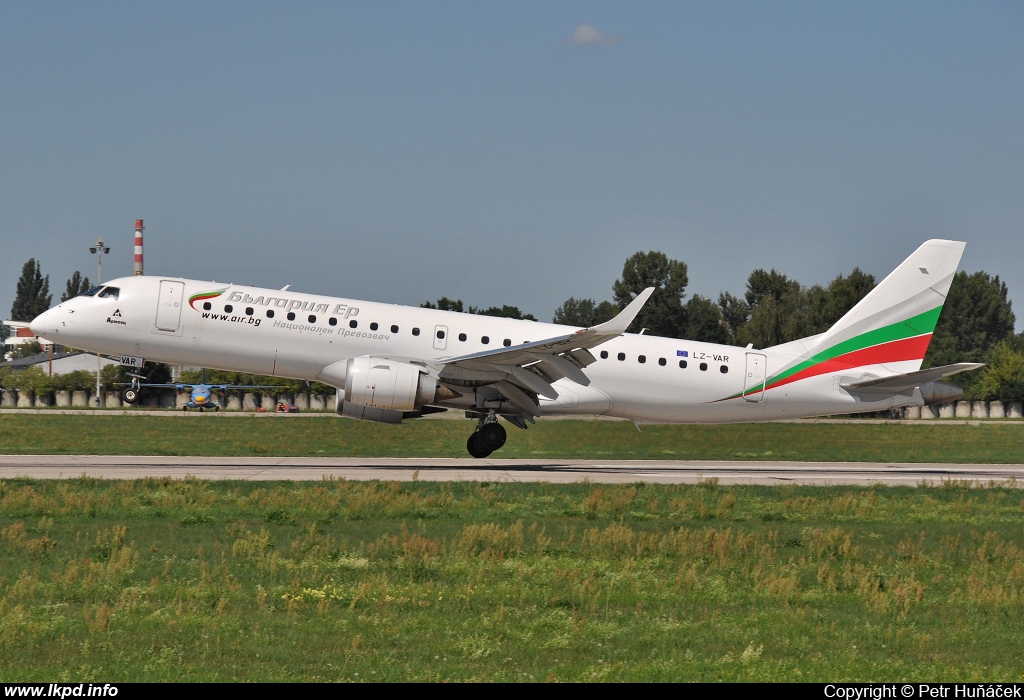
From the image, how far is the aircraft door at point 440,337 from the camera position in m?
27.1

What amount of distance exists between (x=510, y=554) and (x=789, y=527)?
584 cm

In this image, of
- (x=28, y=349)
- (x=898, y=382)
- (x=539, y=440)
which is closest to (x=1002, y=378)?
(x=898, y=382)

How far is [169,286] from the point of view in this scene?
86.3ft

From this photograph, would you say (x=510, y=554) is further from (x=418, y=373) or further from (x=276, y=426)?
(x=276, y=426)

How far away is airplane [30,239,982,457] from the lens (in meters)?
25.9

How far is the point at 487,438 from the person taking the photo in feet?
92.0

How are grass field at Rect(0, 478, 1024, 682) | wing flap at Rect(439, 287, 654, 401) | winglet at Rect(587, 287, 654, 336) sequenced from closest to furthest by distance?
1. grass field at Rect(0, 478, 1024, 682)
2. winglet at Rect(587, 287, 654, 336)
3. wing flap at Rect(439, 287, 654, 401)

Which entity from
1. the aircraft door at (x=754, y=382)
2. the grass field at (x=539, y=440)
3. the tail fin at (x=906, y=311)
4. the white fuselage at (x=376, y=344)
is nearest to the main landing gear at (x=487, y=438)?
the white fuselage at (x=376, y=344)

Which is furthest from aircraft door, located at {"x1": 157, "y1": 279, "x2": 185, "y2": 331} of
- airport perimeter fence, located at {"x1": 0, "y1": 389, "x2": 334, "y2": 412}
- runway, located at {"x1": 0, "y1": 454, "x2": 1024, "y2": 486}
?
airport perimeter fence, located at {"x1": 0, "y1": 389, "x2": 334, "y2": 412}

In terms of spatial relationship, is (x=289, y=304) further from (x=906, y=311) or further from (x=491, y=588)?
(x=906, y=311)

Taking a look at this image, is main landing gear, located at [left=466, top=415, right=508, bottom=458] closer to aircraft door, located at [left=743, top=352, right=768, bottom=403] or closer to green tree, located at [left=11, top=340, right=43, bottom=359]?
aircraft door, located at [left=743, top=352, right=768, bottom=403]

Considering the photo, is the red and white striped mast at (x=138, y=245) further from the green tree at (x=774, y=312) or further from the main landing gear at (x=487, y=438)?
the main landing gear at (x=487, y=438)

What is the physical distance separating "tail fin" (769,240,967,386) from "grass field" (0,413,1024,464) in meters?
4.61

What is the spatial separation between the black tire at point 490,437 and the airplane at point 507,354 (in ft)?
0.12
